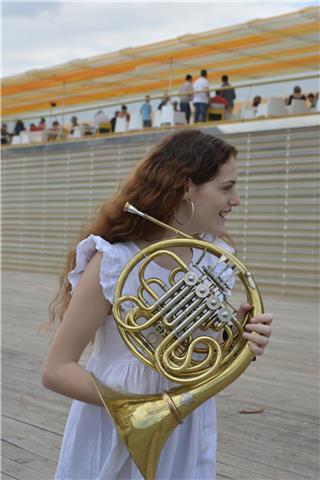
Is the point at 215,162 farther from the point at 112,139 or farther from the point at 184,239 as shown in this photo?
the point at 112,139

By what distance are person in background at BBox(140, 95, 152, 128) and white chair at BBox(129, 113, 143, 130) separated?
13 cm

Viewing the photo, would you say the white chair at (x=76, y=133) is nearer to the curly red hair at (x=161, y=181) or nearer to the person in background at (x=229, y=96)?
the person in background at (x=229, y=96)

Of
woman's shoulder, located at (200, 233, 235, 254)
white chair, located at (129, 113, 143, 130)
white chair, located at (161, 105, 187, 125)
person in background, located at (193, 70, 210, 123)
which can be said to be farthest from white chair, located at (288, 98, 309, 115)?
woman's shoulder, located at (200, 233, 235, 254)

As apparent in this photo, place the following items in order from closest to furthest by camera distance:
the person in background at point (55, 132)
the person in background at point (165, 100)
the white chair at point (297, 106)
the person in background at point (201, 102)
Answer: the white chair at point (297, 106)
the person in background at point (201, 102)
the person in background at point (165, 100)
the person in background at point (55, 132)

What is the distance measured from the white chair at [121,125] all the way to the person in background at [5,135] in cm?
528

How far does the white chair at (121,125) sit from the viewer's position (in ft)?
54.3

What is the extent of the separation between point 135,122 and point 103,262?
14351 millimetres

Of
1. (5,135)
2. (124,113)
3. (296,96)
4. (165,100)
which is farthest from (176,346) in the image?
(5,135)

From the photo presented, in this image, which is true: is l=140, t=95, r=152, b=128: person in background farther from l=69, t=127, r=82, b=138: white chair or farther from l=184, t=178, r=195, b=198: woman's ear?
l=184, t=178, r=195, b=198: woman's ear

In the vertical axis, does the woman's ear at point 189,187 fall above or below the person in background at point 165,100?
below

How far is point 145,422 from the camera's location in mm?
1910

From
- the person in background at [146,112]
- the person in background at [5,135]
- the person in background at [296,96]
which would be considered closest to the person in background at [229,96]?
the person in background at [296,96]

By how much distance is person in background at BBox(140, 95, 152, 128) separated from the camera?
15570 millimetres

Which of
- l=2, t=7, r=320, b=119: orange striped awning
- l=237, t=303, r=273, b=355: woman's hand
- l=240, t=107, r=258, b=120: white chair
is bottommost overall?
l=237, t=303, r=273, b=355: woman's hand
